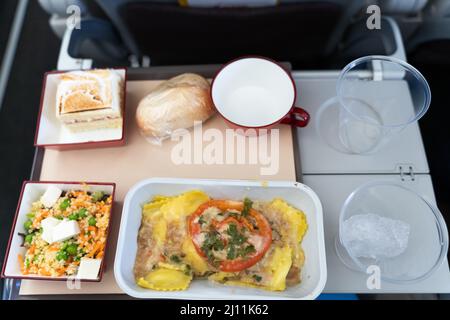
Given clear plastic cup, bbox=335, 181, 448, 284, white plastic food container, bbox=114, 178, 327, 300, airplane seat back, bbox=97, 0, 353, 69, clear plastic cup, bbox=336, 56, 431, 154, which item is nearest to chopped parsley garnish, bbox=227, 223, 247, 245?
white plastic food container, bbox=114, 178, 327, 300

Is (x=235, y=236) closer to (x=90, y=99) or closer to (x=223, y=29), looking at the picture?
(x=90, y=99)

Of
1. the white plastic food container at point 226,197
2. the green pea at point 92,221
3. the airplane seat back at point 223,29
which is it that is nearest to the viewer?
the white plastic food container at point 226,197

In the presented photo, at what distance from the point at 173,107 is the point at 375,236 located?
678mm

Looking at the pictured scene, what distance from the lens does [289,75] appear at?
1.18 m

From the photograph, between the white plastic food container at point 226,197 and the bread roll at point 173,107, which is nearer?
the white plastic food container at point 226,197

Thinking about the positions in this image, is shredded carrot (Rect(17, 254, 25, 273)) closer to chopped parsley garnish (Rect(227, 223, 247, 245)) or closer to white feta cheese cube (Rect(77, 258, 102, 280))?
white feta cheese cube (Rect(77, 258, 102, 280))

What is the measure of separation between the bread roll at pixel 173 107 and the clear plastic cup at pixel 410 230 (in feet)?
1.68

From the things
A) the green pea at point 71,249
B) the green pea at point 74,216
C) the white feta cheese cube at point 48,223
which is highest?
the green pea at point 74,216

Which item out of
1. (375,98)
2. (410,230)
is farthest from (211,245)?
(375,98)

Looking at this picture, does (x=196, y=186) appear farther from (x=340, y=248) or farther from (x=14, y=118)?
(x=14, y=118)

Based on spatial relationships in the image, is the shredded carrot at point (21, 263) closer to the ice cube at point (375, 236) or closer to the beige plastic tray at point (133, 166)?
the beige plastic tray at point (133, 166)

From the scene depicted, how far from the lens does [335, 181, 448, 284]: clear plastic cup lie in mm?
997

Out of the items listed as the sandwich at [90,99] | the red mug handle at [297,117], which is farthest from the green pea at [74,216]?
the red mug handle at [297,117]

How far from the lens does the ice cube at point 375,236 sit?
1.02 m
